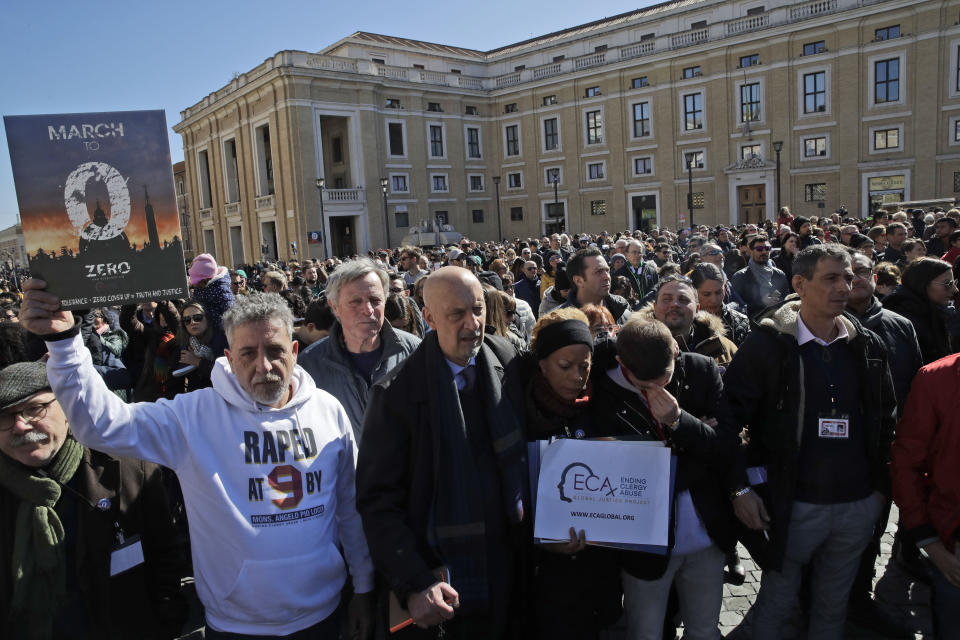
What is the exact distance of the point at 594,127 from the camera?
145 feet

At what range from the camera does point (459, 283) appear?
100 inches

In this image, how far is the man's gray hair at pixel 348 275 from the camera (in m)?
3.56

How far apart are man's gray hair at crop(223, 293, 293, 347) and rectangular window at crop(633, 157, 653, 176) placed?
42827 millimetres

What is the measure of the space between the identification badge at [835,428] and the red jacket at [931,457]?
0.25 meters

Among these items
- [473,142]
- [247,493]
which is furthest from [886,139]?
[247,493]

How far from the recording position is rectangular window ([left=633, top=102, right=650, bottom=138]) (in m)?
41.8

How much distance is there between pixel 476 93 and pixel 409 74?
235 inches

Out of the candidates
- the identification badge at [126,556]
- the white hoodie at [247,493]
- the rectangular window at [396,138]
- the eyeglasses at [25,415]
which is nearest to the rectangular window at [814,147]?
the rectangular window at [396,138]

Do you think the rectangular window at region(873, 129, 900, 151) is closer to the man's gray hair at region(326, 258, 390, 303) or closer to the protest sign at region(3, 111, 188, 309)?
the man's gray hair at region(326, 258, 390, 303)

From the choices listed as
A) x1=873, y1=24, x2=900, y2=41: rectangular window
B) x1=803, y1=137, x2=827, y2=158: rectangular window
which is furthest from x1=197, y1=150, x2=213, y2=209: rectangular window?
x1=873, y1=24, x2=900, y2=41: rectangular window

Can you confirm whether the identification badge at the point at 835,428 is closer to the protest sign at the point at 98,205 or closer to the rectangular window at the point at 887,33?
the protest sign at the point at 98,205

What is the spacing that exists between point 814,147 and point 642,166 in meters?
10.8

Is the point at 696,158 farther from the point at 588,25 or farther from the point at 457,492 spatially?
the point at 457,492

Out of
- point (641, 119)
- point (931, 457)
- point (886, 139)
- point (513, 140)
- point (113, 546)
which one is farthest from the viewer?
point (513, 140)
